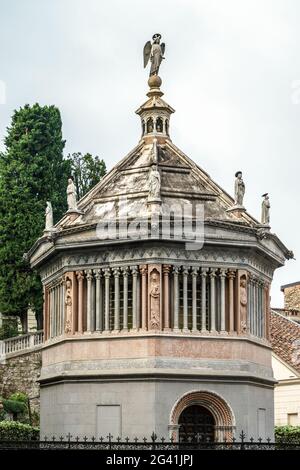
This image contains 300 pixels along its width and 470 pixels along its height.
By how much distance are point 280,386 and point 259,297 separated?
16.2 m

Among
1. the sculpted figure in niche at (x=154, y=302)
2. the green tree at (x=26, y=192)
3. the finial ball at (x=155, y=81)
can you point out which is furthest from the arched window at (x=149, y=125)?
the green tree at (x=26, y=192)

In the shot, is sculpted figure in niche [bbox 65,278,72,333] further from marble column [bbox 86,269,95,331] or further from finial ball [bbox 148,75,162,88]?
finial ball [bbox 148,75,162,88]

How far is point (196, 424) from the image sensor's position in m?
30.8

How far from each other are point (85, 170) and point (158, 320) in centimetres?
3119

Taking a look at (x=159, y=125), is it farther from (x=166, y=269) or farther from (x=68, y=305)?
(x=68, y=305)

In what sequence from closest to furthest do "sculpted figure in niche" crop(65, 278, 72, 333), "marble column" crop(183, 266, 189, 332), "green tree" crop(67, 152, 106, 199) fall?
1. "marble column" crop(183, 266, 189, 332)
2. "sculpted figure in niche" crop(65, 278, 72, 333)
3. "green tree" crop(67, 152, 106, 199)

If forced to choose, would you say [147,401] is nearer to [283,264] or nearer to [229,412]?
[229,412]

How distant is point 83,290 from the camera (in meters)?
31.6

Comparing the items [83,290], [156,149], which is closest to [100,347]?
[83,290]

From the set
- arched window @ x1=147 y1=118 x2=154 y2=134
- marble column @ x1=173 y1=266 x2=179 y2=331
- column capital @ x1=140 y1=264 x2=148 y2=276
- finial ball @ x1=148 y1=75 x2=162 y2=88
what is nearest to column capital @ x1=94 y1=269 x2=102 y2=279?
column capital @ x1=140 y1=264 x2=148 y2=276

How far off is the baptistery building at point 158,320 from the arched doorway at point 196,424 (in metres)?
0.03

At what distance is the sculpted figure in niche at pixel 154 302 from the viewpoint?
30.1 metres

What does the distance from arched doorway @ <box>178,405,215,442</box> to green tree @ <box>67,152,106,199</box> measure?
30.2 meters

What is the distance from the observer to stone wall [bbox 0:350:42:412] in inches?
1814
